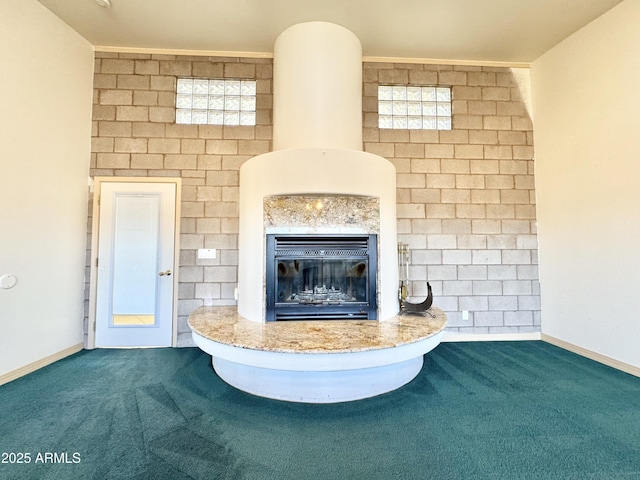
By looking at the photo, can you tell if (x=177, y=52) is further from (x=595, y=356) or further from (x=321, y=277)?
(x=595, y=356)

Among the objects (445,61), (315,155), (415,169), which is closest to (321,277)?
(315,155)

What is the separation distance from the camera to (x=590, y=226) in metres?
3.18

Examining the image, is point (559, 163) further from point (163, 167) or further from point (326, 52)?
point (163, 167)

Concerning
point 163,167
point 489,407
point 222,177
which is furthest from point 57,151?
point 489,407

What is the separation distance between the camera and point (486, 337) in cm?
373

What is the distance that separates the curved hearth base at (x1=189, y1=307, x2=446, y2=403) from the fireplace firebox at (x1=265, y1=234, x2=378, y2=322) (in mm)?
284

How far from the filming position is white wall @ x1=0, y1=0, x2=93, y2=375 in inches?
104

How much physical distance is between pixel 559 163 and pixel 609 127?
0.62 meters

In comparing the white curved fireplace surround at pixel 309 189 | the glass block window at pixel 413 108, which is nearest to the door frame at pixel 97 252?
the white curved fireplace surround at pixel 309 189

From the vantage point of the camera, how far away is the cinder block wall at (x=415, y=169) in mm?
3586

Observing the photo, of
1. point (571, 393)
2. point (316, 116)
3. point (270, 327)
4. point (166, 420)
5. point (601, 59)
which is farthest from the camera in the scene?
point (601, 59)

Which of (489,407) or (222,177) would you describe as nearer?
(489,407)

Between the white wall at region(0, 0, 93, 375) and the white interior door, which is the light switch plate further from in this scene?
the white wall at region(0, 0, 93, 375)

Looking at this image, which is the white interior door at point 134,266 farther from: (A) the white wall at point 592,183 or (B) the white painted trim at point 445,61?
(A) the white wall at point 592,183
